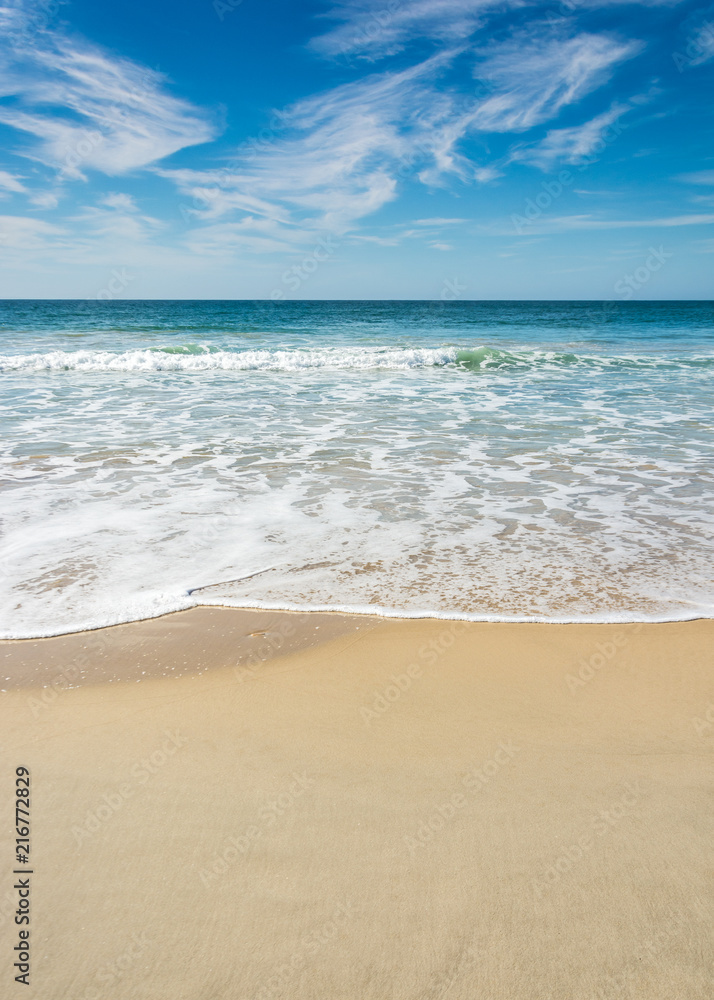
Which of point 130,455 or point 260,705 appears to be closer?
point 260,705

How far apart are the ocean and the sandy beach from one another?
50 centimetres

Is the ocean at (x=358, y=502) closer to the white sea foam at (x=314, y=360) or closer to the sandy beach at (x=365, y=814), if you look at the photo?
Result: the sandy beach at (x=365, y=814)

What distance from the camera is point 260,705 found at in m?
2.77

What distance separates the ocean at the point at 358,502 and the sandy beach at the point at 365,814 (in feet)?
1.64

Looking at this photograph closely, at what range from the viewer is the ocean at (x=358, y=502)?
3848 mm

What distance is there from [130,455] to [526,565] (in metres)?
5.27

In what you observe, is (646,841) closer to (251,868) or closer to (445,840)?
(445,840)

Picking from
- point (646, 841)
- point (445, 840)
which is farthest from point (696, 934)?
point (445, 840)

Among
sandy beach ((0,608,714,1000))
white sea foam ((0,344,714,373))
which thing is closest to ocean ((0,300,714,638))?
sandy beach ((0,608,714,1000))

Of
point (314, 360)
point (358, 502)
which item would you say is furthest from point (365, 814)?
point (314, 360)

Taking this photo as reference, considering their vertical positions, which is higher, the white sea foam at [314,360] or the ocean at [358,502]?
the white sea foam at [314,360]

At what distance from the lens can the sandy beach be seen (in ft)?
5.49

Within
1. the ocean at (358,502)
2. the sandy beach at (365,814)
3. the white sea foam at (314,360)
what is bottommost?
the sandy beach at (365,814)

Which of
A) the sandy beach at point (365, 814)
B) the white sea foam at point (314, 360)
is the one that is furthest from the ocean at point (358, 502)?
the white sea foam at point (314, 360)
